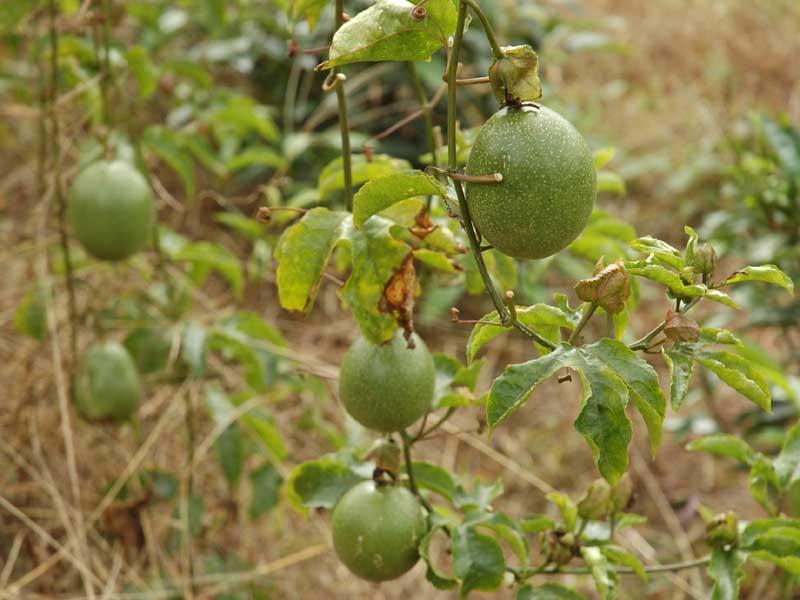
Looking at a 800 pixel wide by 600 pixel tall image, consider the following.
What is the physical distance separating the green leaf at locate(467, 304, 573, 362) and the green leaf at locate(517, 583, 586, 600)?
0.31 meters

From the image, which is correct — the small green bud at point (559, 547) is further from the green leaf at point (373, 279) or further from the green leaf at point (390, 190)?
the green leaf at point (390, 190)

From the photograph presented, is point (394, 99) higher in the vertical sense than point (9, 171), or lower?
higher

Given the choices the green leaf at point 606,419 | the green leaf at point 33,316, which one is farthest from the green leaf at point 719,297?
the green leaf at point 33,316

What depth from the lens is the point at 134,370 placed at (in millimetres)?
1725

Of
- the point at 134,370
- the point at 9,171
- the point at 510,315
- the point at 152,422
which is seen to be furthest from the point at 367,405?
the point at 9,171

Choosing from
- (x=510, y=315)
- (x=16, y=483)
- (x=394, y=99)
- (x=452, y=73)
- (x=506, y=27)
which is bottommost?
(x=16, y=483)

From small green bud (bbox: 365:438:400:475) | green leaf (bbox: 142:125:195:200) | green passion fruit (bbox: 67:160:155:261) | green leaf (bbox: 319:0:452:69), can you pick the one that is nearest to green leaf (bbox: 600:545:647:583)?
small green bud (bbox: 365:438:400:475)

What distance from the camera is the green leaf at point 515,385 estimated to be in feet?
2.48

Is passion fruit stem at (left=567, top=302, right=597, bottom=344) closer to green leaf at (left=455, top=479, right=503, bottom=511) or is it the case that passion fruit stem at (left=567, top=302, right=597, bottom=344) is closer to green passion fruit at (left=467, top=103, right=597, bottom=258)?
green passion fruit at (left=467, top=103, right=597, bottom=258)

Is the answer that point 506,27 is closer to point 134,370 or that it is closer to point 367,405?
point 134,370

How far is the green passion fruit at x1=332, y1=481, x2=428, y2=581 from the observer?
1002 millimetres

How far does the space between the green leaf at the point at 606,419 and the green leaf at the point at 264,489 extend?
1.13 meters

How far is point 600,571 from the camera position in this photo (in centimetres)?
98

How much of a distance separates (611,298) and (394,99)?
2209mm
